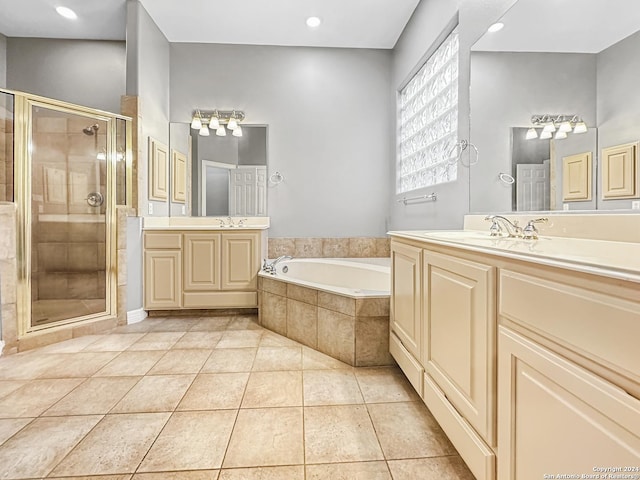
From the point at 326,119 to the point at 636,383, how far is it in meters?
3.67

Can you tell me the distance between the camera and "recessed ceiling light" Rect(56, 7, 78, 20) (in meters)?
3.12

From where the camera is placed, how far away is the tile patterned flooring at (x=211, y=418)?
48.8 inches

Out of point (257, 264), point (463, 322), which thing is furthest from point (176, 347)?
point (463, 322)

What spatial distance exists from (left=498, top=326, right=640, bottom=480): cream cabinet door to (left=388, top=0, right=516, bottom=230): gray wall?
1563mm

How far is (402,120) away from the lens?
11.7 feet

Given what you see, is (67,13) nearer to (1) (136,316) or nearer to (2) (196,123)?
(2) (196,123)

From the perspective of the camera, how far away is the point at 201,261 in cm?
315

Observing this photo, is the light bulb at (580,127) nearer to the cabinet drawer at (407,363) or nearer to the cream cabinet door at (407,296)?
the cream cabinet door at (407,296)

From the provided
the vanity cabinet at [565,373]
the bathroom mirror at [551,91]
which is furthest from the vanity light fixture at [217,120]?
the vanity cabinet at [565,373]

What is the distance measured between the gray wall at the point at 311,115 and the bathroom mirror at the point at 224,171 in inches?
5.3

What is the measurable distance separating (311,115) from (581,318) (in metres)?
3.57

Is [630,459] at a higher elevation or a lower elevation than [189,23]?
lower

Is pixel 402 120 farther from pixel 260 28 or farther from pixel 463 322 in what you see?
pixel 463 322

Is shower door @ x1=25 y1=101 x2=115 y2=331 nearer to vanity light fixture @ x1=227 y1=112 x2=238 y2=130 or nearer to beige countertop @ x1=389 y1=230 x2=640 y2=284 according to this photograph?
vanity light fixture @ x1=227 y1=112 x2=238 y2=130
